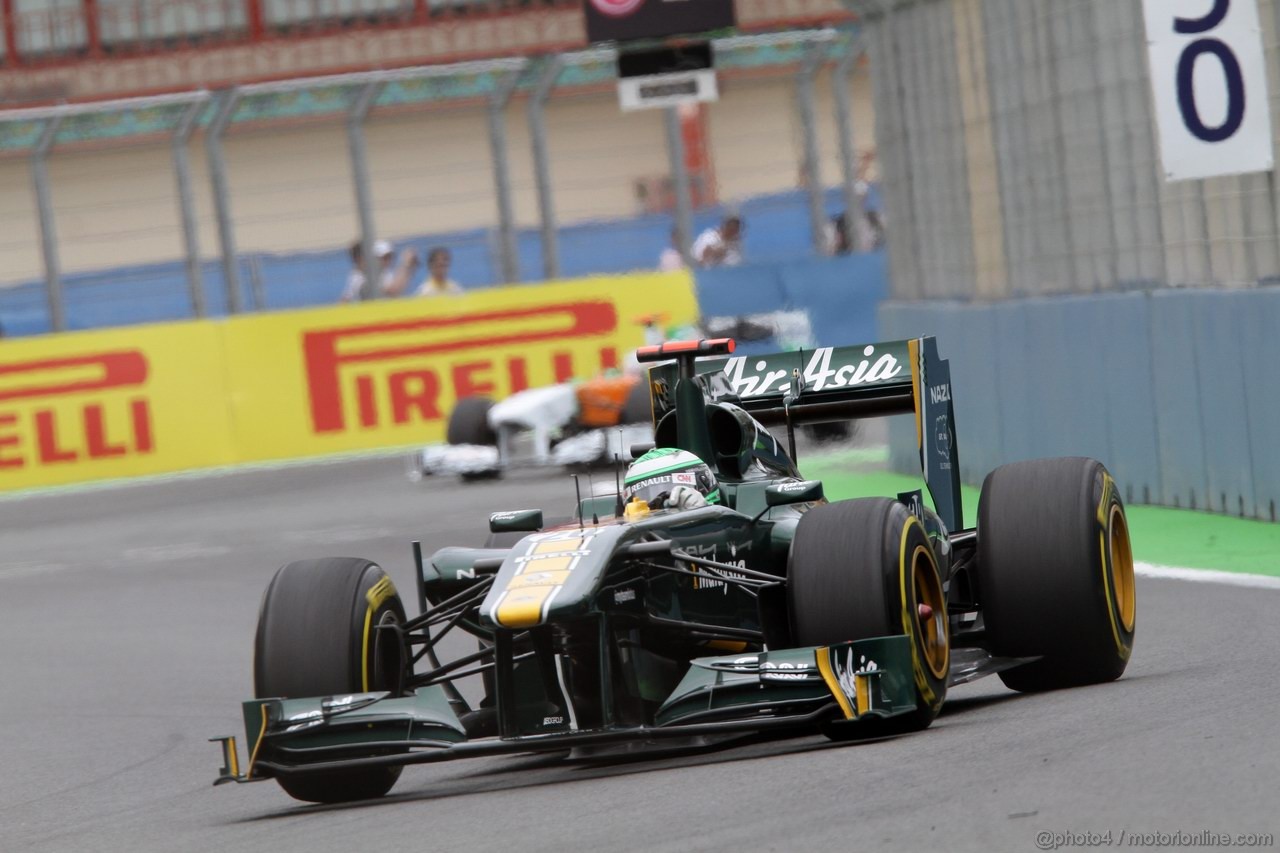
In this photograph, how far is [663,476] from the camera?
7805 millimetres

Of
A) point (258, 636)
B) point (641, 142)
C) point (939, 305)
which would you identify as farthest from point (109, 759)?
point (641, 142)

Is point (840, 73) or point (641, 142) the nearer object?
point (840, 73)

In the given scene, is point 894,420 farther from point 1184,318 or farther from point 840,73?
point 840,73

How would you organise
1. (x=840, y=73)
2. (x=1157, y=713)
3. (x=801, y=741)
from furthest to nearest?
(x=840, y=73) → (x=801, y=741) → (x=1157, y=713)

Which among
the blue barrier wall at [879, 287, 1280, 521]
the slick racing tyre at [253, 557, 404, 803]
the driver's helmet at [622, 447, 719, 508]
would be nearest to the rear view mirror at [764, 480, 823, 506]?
the driver's helmet at [622, 447, 719, 508]

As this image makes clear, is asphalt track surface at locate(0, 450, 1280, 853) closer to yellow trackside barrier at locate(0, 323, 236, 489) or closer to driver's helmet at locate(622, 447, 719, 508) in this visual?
driver's helmet at locate(622, 447, 719, 508)

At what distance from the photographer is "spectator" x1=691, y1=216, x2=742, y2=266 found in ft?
82.2

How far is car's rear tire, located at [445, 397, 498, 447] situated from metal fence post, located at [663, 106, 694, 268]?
194 inches

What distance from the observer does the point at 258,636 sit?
23.9 feet

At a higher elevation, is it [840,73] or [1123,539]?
[840,73]

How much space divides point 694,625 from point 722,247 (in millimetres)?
18415

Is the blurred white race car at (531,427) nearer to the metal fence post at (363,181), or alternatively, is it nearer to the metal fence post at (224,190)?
the metal fence post at (363,181)

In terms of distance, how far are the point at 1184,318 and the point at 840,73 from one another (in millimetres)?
13672

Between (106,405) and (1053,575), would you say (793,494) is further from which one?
(106,405)
